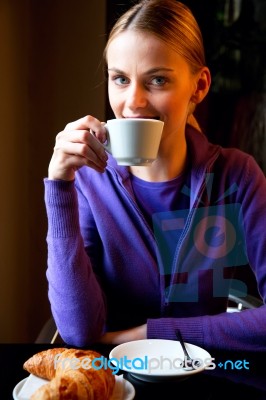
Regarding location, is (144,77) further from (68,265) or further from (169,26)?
(68,265)

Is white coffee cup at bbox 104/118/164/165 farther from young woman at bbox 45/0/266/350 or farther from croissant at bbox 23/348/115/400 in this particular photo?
croissant at bbox 23/348/115/400

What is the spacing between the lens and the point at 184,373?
73cm

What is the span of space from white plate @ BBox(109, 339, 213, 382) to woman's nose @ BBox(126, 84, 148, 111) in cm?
47

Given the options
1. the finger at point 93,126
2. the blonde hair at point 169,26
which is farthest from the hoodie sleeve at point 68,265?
the blonde hair at point 169,26

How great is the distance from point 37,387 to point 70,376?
8 cm

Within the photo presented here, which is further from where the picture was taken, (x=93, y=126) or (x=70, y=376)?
(x=93, y=126)

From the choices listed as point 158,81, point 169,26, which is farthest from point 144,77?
point 169,26

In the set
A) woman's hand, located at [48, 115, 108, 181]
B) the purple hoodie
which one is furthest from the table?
woman's hand, located at [48, 115, 108, 181]

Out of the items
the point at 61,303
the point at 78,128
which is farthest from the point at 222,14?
the point at 61,303

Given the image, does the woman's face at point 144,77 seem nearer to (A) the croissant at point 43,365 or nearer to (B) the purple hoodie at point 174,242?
(B) the purple hoodie at point 174,242

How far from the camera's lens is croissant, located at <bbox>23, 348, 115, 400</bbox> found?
634mm

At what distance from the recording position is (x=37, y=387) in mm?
698

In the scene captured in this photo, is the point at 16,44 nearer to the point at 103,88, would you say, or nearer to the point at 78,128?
the point at 103,88

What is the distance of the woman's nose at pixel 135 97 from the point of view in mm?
1007
